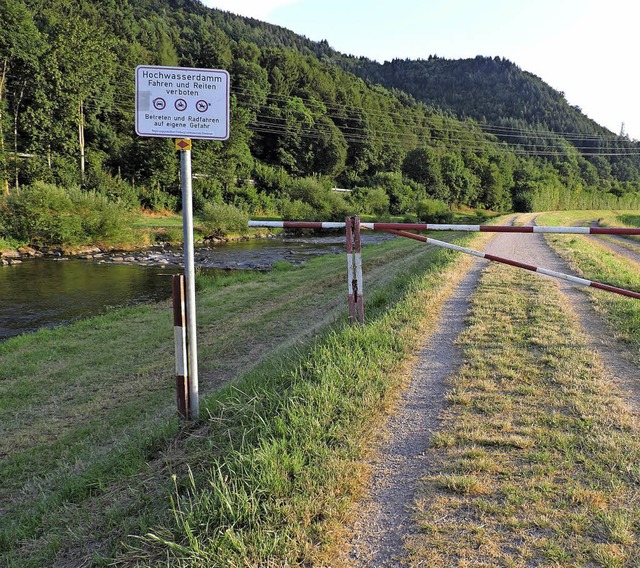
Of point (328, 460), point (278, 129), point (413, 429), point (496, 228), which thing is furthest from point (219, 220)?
point (278, 129)

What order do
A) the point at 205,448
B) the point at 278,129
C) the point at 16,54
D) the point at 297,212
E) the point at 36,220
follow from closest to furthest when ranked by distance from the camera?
1. the point at 205,448
2. the point at 36,220
3. the point at 16,54
4. the point at 297,212
5. the point at 278,129

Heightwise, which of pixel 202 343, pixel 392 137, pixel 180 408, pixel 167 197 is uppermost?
pixel 392 137

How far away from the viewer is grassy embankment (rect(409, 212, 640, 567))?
2.33m

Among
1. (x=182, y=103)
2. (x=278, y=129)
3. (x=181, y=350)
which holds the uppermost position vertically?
(x=278, y=129)

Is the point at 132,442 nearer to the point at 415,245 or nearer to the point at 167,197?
the point at 415,245

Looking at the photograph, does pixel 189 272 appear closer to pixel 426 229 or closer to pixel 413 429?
pixel 413 429

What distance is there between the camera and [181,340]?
155 inches

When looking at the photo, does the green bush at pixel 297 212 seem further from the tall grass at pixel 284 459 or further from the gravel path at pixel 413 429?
the tall grass at pixel 284 459

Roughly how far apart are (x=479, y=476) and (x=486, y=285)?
6198 mm

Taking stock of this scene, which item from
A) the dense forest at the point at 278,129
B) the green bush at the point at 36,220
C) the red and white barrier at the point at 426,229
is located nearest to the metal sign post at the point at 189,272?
the red and white barrier at the point at 426,229

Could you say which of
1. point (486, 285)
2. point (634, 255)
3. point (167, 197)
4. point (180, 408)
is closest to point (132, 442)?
point (180, 408)

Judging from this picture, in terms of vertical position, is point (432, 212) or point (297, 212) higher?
point (432, 212)

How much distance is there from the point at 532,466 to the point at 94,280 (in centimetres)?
2009

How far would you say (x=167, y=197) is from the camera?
54.1 m
